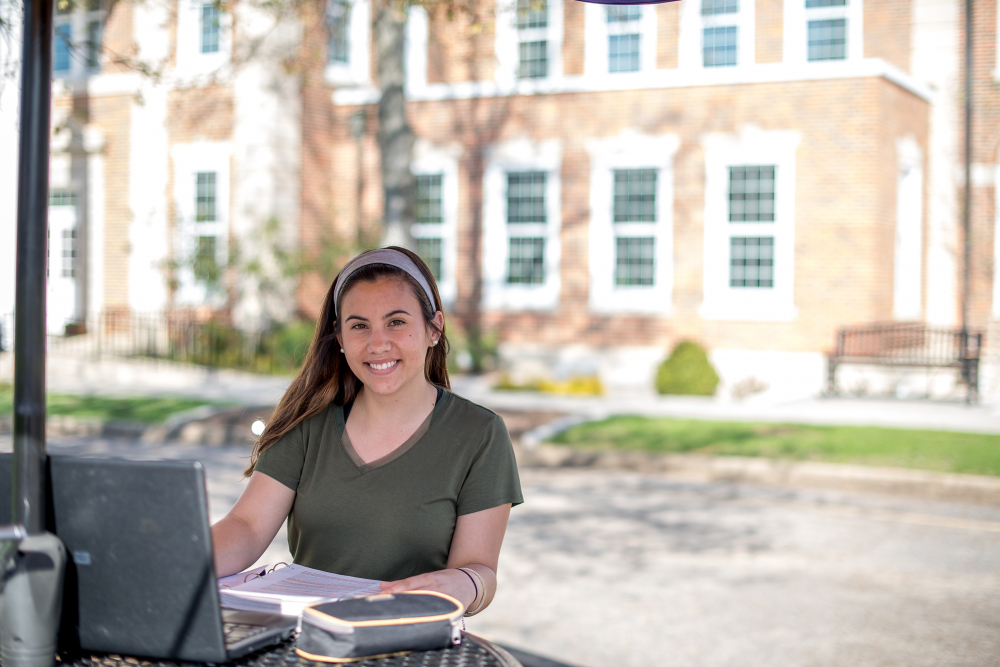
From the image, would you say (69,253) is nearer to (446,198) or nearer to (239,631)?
(446,198)

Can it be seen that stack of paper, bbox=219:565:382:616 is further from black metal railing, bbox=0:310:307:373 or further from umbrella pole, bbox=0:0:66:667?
black metal railing, bbox=0:310:307:373

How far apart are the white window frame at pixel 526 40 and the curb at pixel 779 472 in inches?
398

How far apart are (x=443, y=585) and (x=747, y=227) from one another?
16014 mm

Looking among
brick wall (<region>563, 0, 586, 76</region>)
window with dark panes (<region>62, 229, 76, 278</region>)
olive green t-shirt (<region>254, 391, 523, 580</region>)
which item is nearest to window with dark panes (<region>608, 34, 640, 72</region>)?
brick wall (<region>563, 0, 586, 76</region>)

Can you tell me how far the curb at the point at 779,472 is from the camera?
Result: 8.82m

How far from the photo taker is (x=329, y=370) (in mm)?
A: 2775

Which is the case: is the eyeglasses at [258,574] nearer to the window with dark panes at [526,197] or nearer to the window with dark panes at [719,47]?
the window with dark panes at [526,197]

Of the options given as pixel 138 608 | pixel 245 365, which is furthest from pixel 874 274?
pixel 138 608

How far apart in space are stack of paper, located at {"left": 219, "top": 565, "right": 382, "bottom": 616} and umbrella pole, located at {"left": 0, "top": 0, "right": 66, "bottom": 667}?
450 millimetres

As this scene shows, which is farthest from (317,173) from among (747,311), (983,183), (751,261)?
(983,183)

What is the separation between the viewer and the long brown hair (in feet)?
8.68

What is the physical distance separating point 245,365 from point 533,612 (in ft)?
43.9

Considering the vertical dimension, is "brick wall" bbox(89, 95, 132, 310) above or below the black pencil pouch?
above

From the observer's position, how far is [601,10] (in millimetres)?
18125
